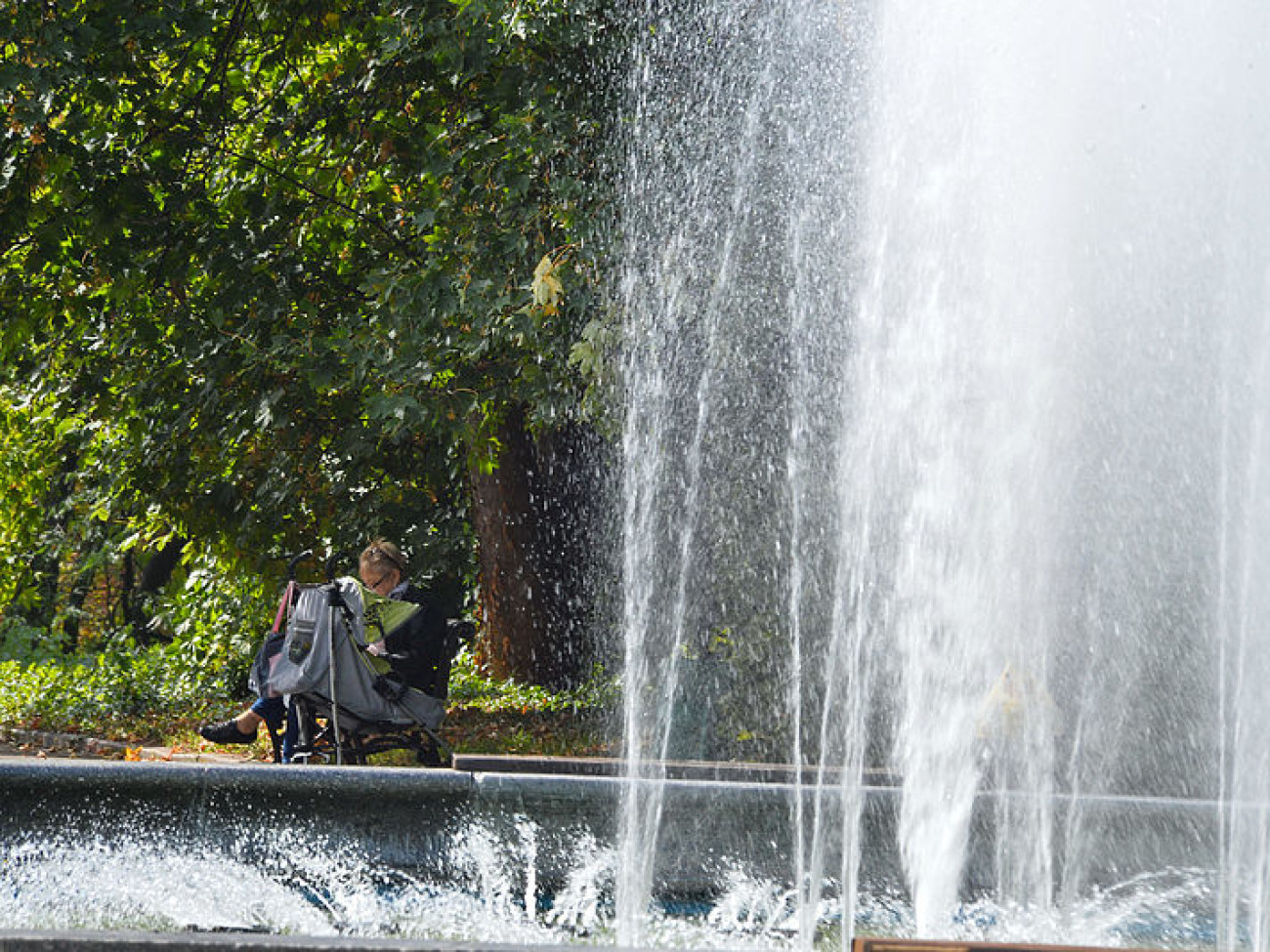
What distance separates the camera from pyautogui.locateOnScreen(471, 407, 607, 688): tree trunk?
42.9 feet

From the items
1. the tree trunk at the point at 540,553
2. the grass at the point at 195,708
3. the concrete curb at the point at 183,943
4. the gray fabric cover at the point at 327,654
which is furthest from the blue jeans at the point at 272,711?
the concrete curb at the point at 183,943

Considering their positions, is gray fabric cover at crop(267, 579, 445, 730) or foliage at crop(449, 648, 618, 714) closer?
gray fabric cover at crop(267, 579, 445, 730)

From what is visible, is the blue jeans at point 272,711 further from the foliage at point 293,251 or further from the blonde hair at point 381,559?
the foliage at point 293,251

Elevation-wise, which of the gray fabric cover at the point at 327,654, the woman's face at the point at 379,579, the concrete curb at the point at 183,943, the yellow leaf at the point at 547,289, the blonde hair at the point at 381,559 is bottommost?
the concrete curb at the point at 183,943

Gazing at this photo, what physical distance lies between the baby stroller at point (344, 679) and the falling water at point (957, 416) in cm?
149

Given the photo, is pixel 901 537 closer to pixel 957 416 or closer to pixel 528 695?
pixel 957 416

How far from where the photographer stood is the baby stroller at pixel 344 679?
773cm

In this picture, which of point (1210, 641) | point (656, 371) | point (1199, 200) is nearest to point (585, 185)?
point (656, 371)

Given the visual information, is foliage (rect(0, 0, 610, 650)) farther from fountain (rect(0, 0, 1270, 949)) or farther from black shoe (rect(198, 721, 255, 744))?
black shoe (rect(198, 721, 255, 744))

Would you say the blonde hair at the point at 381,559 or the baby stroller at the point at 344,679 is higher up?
the blonde hair at the point at 381,559

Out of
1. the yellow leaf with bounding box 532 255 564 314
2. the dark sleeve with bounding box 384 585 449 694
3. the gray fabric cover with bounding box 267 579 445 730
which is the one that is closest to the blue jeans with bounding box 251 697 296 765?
the gray fabric cover with bounding box 267 579 445 730

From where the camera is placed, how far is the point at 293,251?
11391 mm

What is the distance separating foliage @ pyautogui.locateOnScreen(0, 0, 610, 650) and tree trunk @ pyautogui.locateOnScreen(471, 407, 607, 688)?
438 millimetres

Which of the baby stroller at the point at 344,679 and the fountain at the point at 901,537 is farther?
the baby stroller at the point at 344,679
